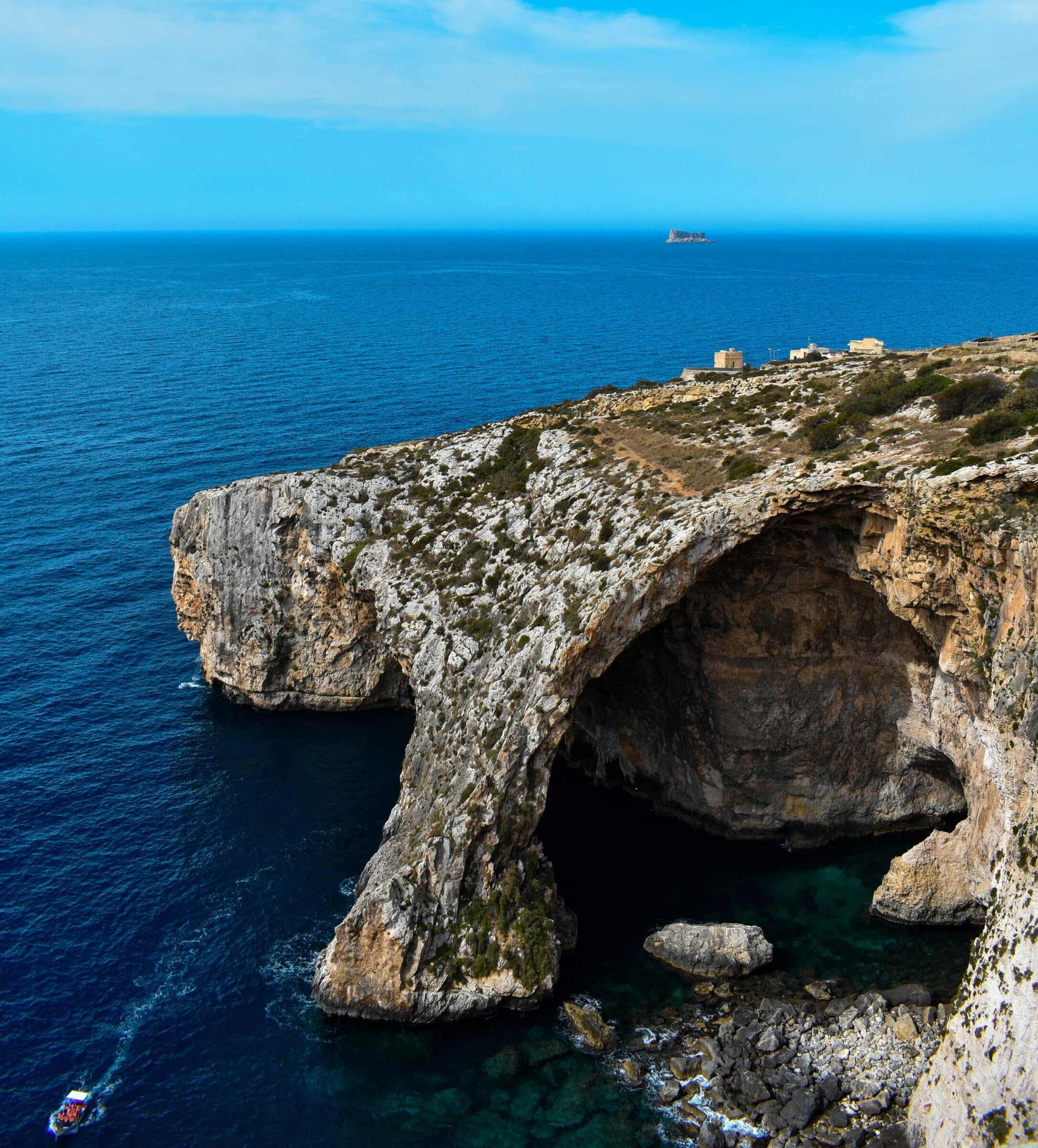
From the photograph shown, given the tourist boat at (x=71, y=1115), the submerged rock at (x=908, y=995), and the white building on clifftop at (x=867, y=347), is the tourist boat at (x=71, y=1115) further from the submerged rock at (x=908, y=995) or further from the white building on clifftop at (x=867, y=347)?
the white building on clifftop at (x=867, y=347)

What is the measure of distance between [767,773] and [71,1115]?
118 ft

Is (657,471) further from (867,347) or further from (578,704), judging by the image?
(867,347)

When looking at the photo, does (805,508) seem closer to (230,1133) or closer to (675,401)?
(675,401)

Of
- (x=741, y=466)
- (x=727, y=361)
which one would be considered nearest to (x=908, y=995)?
(x=741, y=466)

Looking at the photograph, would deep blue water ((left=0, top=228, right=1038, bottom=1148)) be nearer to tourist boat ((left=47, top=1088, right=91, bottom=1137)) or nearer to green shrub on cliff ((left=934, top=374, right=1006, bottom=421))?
tourist boat ((left=47, top=1088, right=91, bottom=1137))

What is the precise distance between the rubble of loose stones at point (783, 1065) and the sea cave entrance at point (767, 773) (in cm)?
371

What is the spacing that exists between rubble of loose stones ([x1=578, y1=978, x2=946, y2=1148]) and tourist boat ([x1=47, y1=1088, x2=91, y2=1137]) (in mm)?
20125

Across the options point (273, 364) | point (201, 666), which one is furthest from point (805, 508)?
point (273, 364)

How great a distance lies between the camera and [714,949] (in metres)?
44.8

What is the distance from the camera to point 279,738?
214ft

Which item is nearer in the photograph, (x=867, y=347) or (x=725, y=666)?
(x=725, y=666)

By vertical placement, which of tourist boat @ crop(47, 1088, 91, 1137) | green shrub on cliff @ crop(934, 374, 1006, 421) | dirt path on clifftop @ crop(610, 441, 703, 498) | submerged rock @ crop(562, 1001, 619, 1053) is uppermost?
green shrub on cliff @ crop(934, 374, 1006, 421)

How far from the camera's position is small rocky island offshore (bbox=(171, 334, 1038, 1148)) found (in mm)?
Answer: 37031

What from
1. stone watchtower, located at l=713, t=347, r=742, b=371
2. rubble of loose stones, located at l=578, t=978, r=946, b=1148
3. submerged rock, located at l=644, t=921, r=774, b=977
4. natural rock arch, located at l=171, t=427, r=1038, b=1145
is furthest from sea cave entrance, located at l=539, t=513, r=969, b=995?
stone watchtower, located at l=713, t=347, r=742, b=371
